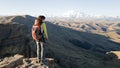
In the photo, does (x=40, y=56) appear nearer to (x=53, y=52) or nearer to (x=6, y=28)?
(x=53, y=52)

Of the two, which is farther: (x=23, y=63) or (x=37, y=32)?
(x=23, y=63)

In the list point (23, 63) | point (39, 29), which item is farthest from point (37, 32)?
point (23, 63)

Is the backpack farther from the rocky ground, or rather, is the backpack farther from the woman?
the rocky ground

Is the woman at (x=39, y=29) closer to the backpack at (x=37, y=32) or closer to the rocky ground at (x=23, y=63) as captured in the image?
the backpack at (x=37, y=32)

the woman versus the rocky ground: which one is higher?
the woman

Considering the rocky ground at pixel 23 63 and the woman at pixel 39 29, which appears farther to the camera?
the rocky ground at pixel 23 63

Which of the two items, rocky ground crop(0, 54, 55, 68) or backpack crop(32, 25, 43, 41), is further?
rocky ground crop(0, 54, 55, 68)

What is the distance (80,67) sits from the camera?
80.4 meters

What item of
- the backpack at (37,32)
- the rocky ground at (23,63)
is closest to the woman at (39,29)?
the backpack at (37,32)

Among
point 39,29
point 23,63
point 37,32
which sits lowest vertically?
point 23,63

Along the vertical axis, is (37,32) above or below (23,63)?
above

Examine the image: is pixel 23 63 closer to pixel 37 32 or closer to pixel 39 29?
pixel 37 32

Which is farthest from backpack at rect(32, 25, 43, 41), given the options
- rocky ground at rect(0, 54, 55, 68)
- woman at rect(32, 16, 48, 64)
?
rocky ground at rect(0, 54, 55, 68)

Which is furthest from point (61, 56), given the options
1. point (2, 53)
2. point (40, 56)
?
point (40, 56)
